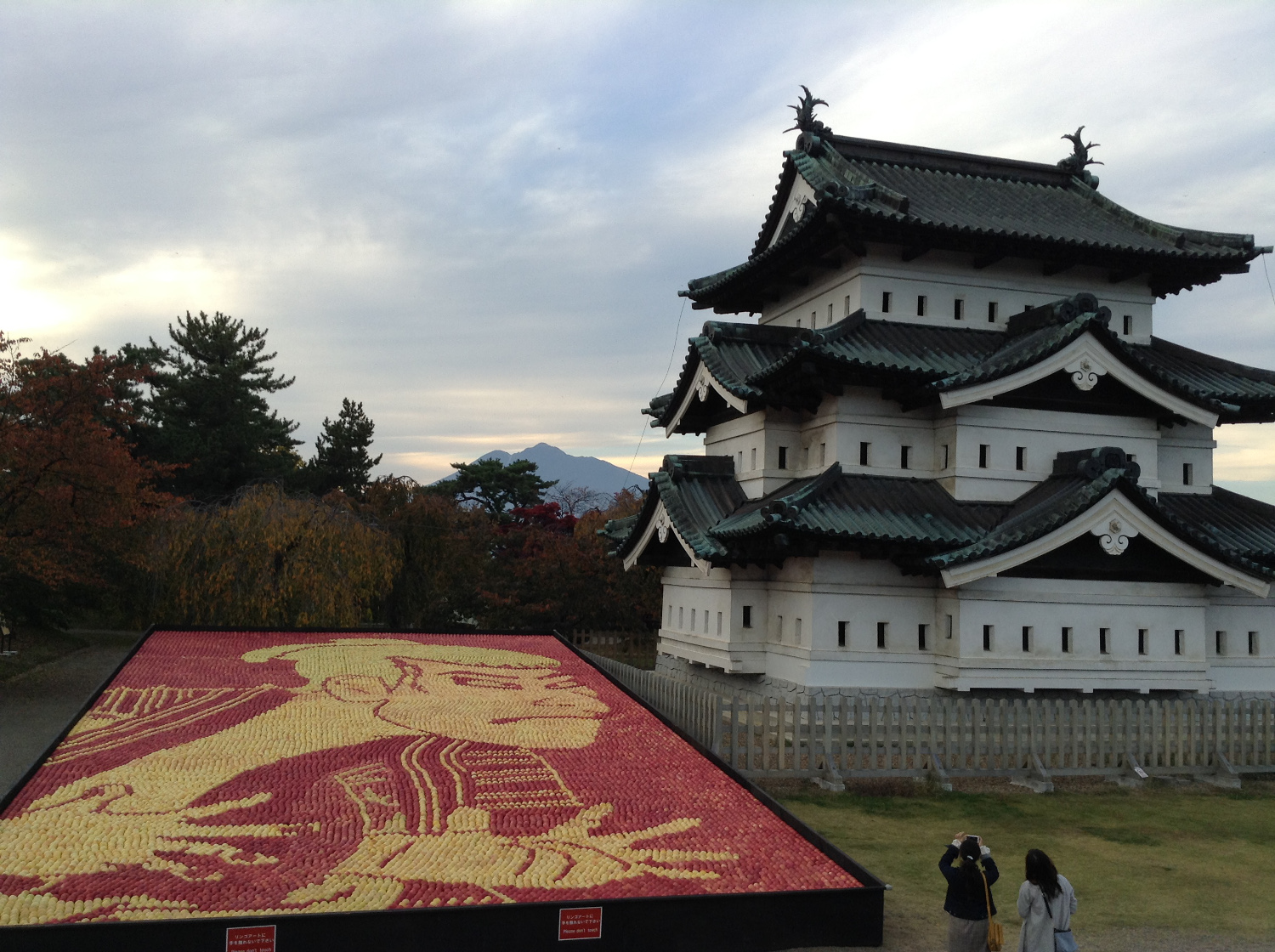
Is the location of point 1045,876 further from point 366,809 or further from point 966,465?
point 966,465

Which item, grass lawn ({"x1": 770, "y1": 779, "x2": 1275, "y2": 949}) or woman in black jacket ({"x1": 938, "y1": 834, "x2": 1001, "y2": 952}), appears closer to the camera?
woman in black jacket ({"x1": 938, "y1": 834, "x2": 1001, "y2": 952})

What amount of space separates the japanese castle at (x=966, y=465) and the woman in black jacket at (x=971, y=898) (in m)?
7.98

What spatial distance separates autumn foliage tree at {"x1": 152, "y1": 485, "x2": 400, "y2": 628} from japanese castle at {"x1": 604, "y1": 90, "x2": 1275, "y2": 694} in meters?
12.3

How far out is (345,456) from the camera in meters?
53.6

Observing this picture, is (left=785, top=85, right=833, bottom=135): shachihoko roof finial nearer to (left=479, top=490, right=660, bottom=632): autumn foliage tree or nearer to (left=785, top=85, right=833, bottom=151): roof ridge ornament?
(left=785, top=85, right=833, bottom=151): roof ridge ornament

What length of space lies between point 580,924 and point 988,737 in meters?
9.16

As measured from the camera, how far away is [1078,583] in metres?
16.1

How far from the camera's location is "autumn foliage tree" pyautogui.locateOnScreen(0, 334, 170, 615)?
764 inches

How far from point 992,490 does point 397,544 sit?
66.2 feet

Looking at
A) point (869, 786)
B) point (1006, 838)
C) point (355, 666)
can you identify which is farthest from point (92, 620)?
point (1006, 838)

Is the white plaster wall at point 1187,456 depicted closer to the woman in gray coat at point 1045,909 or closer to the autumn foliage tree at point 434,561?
the woman in gray coat at point 1045,909

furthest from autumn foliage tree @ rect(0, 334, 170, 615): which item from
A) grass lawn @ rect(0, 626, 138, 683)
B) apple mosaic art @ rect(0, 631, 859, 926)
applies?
apple mosaic art @ rect(0, 631, 859, 926)

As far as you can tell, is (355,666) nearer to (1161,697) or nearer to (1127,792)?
(1127,792)

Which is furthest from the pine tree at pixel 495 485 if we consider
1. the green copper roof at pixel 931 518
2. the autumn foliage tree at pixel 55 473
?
the green copper roof at pixel 931 518
